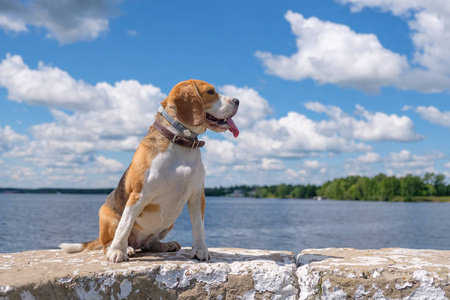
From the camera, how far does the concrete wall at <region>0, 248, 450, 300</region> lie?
408 cm

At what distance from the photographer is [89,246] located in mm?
5711

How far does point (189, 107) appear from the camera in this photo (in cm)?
464

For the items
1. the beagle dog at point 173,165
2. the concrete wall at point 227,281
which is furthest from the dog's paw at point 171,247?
the concrete wall at point 227,281

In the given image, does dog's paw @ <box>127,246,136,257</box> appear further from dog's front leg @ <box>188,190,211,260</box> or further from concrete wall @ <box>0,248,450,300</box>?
dog's front leg @ <box>188,190,211,260</box>

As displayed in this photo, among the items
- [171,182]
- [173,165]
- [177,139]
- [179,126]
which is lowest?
Result: [171,182]

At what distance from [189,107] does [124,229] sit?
1.52 meters

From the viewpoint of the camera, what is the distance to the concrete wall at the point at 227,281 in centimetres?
408

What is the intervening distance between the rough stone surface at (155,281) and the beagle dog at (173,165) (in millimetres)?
462

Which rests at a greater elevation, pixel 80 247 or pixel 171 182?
pixel 171 182

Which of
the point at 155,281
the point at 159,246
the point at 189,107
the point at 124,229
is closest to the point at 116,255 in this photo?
the point at 124,229

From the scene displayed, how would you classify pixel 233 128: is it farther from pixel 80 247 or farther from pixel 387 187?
pixel 387 187

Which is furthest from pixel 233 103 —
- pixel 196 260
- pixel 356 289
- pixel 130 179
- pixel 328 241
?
pixel 328 241

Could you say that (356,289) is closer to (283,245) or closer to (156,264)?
(156,264)

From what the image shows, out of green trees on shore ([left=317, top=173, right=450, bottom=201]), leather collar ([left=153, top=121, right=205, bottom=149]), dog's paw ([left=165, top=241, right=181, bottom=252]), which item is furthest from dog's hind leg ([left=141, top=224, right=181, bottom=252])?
green trees on shore ([left=317, top=173, right=450, bottom=201])
